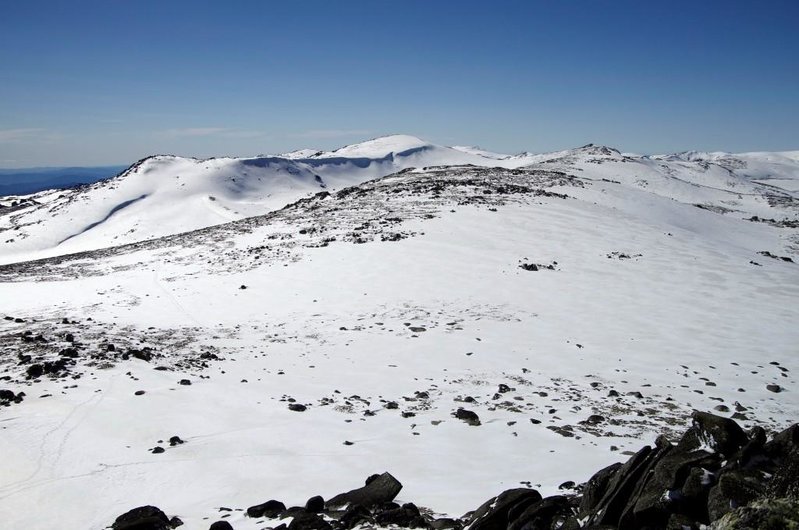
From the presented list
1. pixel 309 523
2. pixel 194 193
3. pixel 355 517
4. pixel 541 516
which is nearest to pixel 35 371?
pixel 309 523

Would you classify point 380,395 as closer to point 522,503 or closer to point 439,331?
point 439,331

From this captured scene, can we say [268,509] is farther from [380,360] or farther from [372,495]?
[380,360]

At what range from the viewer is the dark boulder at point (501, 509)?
6.82m

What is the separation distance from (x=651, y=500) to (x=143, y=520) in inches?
281

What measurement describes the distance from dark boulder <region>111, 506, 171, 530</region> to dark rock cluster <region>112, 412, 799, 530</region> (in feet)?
0.05

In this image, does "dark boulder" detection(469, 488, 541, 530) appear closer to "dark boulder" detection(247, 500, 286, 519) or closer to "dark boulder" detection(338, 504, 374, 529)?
Answer: "dark boulder" detection(338, 504, 374, 529)

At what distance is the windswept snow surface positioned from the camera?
9578 mm

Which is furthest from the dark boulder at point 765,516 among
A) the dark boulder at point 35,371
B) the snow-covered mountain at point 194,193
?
the snow-covered mountain at point 194,193

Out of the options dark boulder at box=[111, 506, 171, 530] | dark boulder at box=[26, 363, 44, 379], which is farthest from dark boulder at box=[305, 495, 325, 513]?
dark boulder at box=[26, 363, 44, 379]

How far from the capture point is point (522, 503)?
6879 millimetres

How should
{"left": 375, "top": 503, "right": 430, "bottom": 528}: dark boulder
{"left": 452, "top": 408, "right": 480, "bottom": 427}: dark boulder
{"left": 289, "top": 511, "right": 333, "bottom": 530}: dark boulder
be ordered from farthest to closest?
1. {"left": 452, "top": 408, "right": 480, "bottom": 427}: dark boulder
2. {"left": 375, "top": 503, "right": 430, "bottom": 528}: dark boulder
3. {"left": 289, "top": 511, "right": 333, "bottom": 530}: dark boulder

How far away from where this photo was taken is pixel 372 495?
→ 317 inches

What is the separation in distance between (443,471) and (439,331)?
928 centimetres

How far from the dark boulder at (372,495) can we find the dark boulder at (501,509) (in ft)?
4.74
